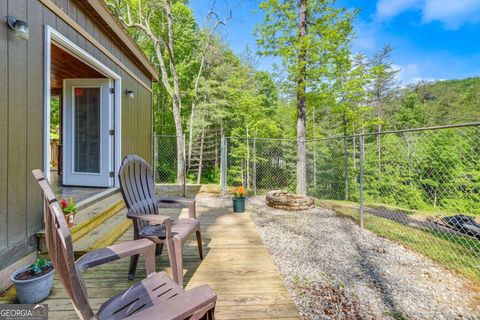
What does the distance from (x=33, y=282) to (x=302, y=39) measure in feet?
21.5

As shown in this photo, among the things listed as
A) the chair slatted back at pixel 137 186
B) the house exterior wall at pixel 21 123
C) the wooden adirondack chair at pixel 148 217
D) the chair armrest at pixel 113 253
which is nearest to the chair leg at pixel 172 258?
the wooden adirondack chair at pixel 148 217

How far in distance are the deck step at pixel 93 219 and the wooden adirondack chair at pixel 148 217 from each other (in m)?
0.62

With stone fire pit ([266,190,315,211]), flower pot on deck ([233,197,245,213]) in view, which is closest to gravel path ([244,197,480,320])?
flower pot on deck ([233,197,245,213])

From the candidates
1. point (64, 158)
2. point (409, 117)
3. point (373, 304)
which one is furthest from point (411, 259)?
point (409, 117)

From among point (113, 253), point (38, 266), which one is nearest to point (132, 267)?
point (38, 266)

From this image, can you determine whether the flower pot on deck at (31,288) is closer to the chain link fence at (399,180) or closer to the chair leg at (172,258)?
the chair leg at (172,258)

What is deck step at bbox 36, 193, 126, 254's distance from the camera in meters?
2.34

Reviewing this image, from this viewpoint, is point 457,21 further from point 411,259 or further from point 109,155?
point 109,155

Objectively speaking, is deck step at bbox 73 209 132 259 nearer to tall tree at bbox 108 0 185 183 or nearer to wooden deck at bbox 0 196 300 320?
wooden deck at bbox 0 196 300 320

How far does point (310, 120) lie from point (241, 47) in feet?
19.2

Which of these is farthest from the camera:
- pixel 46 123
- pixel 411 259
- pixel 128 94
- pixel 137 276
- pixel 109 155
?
pixel 128 94

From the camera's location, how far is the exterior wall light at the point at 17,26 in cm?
189

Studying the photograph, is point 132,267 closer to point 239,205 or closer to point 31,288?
point 31,288

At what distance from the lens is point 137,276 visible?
2.12 metres
